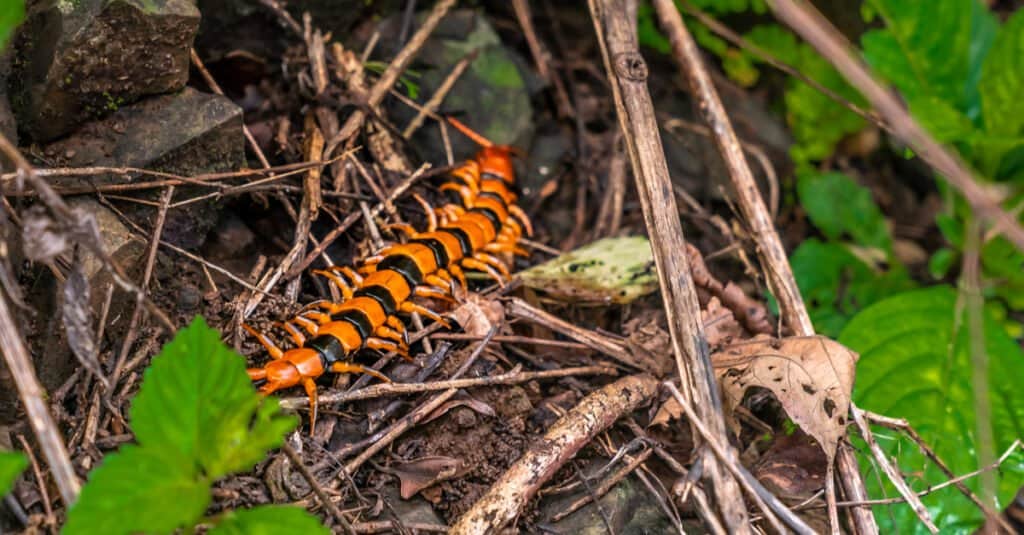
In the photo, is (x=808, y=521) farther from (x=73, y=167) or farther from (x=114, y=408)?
(x=73, y=167)

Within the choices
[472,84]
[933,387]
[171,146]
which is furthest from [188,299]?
[933,387]

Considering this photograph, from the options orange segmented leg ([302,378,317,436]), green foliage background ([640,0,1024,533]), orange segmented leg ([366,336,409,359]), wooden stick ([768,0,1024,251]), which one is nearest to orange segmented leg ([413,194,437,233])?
orange segmented leg ([366,336,409,359])

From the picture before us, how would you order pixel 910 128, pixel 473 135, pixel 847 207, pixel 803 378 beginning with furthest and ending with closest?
pixel 847 207
pixel 473 135
pixel 803 378
pixel 910 128

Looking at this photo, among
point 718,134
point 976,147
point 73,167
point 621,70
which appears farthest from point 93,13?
point 976,147

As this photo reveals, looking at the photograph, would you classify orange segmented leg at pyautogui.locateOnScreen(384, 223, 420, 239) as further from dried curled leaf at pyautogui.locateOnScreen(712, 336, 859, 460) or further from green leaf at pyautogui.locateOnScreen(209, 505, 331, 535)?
green leaf at pyautogui.locateOnScreen(209, 505, 331, 535)

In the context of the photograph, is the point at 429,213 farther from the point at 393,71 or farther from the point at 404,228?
A: the point at 393,71

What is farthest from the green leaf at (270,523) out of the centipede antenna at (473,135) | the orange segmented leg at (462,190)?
the centipede antenna at (473,135)
